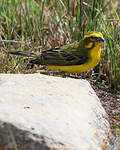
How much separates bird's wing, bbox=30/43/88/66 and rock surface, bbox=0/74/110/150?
→ 0.72 metres

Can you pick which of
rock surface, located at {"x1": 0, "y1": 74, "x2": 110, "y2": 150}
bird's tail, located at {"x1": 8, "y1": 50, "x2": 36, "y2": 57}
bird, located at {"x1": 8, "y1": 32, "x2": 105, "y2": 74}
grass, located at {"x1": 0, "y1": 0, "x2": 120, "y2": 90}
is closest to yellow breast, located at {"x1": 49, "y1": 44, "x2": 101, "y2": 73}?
bird, located at {"x1": 8, "y1": 32, "x2": 105, "y2": 74}

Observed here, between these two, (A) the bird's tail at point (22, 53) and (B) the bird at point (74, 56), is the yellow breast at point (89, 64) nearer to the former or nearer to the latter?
(B) the bird at point (74, 56)

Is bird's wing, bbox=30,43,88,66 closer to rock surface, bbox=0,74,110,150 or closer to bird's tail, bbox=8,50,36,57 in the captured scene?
bird's tail, bbox=8,50,36,57

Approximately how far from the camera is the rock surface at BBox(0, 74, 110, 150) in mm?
2615

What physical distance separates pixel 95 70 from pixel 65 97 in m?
1.90

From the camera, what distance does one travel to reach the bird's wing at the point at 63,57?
4.37 meters

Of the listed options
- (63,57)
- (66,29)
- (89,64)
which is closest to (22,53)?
(63,57)

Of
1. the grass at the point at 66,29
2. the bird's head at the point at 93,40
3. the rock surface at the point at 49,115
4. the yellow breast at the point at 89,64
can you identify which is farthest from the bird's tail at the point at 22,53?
the rock surface at the point at 49,115

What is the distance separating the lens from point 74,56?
4.44m

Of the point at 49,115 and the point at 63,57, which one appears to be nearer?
the point at 49,115

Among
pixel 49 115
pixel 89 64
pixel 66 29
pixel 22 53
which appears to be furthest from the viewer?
pixel 66 29

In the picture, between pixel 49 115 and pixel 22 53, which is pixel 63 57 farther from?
pixel 49 115

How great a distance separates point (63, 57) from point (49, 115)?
1.71 meters

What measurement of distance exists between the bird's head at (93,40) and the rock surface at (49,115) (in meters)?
0.81
